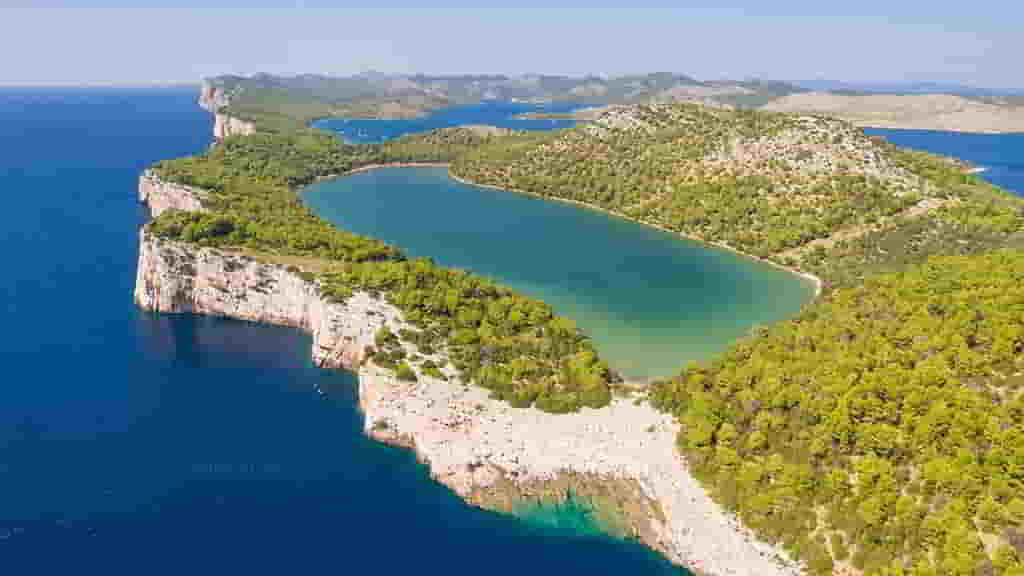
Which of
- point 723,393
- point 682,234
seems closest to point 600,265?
point 682,234

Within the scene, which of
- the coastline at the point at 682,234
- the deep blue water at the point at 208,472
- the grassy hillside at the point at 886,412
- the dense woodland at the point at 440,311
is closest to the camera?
the grassy hillside at the point at 886,412

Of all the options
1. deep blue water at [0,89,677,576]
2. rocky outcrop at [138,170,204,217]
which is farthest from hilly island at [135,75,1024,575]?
rocky outcrop at [138,170,204,217]

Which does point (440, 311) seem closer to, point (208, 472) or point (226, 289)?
point (208, 472)

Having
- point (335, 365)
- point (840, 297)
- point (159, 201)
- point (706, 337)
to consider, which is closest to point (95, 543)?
point (335, 365)

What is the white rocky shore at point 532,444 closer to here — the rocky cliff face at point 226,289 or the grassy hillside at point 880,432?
the rocky cliff face at point 226,289

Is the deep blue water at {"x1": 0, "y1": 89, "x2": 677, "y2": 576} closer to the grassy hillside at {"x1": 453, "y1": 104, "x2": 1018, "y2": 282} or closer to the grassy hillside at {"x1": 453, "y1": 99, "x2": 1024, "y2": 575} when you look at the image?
the grassy hillside at {"x1": 453, "y1": 99, "x2": 1024, "y2": 575}

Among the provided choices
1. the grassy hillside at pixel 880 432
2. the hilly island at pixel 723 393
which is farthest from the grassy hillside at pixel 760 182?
the grassy hillside at pixel 880 432
